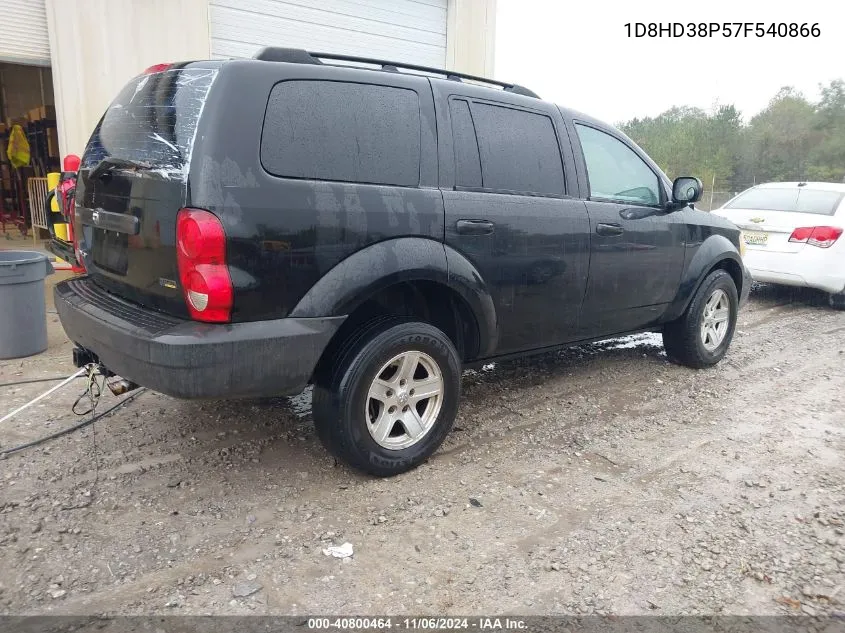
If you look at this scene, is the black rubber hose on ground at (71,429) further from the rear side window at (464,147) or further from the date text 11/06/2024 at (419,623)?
the rear side window at (464,147)

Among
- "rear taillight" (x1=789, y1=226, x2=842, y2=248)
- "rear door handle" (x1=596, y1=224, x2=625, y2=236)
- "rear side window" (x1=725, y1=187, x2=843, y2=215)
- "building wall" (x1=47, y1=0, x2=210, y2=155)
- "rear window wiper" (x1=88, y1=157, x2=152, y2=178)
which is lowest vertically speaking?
"rear taillight" (x1=789, y1=226, x2=842, y2=248)

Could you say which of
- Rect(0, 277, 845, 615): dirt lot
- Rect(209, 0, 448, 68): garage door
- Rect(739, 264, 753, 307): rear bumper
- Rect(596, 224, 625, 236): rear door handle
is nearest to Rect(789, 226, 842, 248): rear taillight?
Rect(739, 264, 753, 307): rear bumper

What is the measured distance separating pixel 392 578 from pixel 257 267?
1.38 m

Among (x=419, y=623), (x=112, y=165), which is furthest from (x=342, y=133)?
(x=419, y=623)

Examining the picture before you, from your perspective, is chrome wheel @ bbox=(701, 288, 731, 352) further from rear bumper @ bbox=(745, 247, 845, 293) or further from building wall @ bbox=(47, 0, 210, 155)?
building wall @ bbox=(47, 0, 210, 155)

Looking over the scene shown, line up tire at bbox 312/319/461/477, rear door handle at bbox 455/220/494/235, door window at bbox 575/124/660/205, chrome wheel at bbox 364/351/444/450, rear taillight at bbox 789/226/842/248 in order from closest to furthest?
1. tire at bbox 312/319/461/477
2. chrome wheel at bbox 364/351/444/450
3. rear door handle at bbox 455/220/494/235
4. door window at bbox 575/124/660/205
5. rear taillight at bbox 789/226/842/248

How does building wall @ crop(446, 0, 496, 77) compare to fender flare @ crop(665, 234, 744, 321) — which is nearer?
fender flare @ crop(665, 234, 744, 321)

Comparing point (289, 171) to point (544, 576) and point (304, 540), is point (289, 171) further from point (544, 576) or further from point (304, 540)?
point (544, 576)

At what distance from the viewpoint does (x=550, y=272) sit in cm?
386

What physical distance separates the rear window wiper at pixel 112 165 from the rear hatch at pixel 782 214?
282 inches

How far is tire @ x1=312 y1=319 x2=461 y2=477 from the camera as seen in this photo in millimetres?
3029

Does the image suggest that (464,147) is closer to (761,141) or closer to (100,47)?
(100,47)

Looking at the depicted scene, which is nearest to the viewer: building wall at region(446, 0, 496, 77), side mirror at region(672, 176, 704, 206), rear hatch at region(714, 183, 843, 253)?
side mirror at region(672, 176, 704, 206)

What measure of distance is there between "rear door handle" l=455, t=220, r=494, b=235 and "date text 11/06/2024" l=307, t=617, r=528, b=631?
73.9 inches
